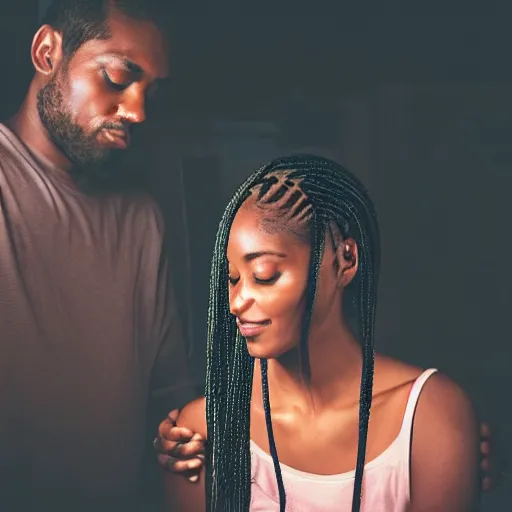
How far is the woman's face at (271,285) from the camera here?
6.46 feet

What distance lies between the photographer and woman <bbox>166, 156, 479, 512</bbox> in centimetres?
197

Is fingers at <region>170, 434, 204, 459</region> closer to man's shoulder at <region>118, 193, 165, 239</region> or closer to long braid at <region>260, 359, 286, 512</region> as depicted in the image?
long braid at <region>260, 359, 286, 512</region>

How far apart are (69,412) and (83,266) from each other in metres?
→ 0.32

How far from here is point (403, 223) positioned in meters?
2.03

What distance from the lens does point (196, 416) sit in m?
2.07

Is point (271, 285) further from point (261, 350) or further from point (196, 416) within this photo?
point (196, 416)

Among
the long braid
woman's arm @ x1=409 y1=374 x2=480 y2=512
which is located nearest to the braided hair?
the long braid

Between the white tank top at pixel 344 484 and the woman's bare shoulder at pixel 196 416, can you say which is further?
the woman's bare shoulder at pixel 196 416

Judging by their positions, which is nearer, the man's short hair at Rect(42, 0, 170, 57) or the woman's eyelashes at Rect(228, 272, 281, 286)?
the woman's eyelashes at Rect(228, 272, 281, 286)

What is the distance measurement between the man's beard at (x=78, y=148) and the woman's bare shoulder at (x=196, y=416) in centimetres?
51

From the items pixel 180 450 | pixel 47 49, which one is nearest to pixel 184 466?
pixel 180 450

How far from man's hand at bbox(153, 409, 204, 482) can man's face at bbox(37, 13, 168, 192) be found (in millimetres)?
589

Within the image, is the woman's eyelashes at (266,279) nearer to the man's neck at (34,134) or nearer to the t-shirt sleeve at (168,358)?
the t-shirt sleeve at (168,358)

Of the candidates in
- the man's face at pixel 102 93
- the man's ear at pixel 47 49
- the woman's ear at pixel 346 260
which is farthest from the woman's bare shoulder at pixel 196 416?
the man's ear at pixel 47 49
